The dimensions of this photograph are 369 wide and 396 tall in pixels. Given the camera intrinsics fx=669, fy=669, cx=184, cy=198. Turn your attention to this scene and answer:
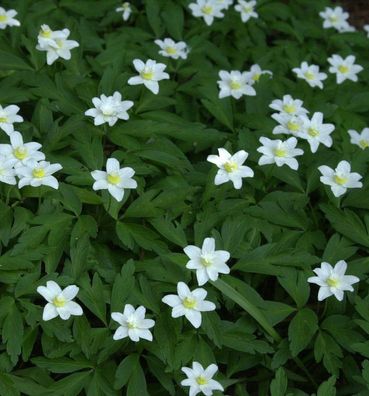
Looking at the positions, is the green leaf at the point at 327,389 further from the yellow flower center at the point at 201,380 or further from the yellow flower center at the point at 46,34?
the yellow flower center at the point at 46,34

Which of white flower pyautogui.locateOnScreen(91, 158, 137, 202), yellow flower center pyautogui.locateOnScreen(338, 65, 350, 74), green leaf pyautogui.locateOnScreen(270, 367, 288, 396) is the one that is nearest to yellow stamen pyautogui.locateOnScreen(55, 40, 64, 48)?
white flower pyautogui.locateOnScreen(91, 158, 137, 202)

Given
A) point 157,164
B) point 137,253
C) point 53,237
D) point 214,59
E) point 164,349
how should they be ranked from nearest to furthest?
point 164,349
point 53,237
point 137,253
point 157,164
point 214,59

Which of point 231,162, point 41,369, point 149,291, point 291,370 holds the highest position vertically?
point 231,162

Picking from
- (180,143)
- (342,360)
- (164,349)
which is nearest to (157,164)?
(180,143)

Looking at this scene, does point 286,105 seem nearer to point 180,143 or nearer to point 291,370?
point 180,143

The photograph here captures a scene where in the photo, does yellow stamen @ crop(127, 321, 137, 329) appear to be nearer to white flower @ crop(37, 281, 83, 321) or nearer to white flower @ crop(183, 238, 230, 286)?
white flower @ crop(37, 281, 83, 321)
